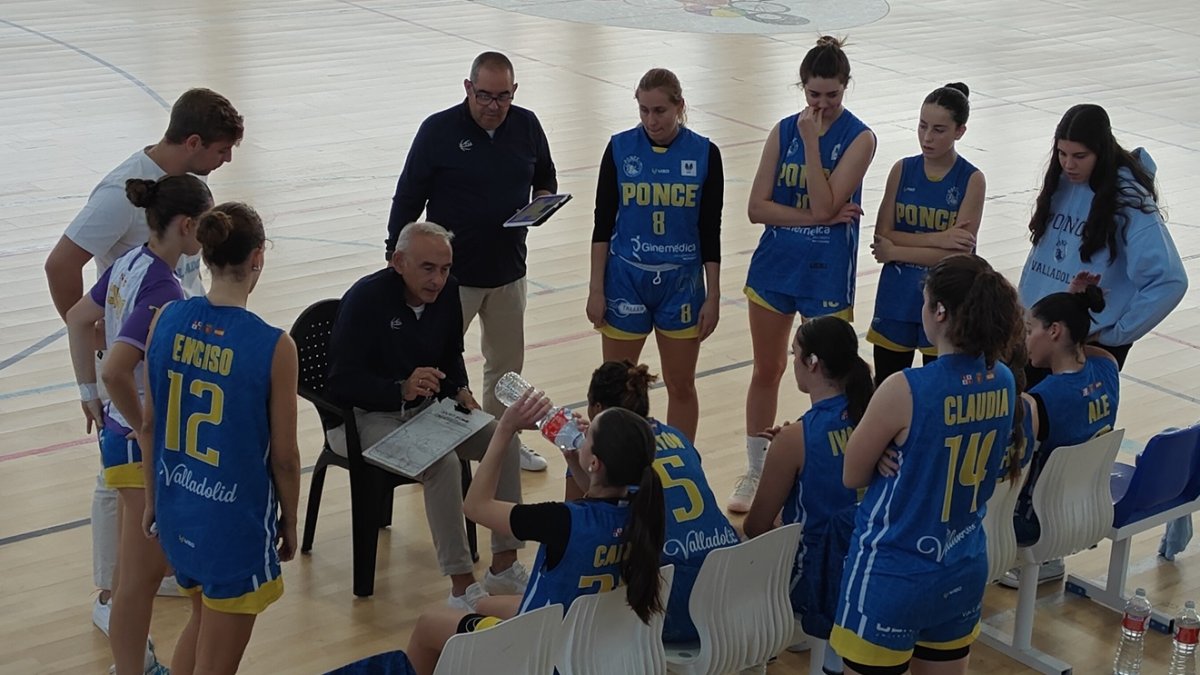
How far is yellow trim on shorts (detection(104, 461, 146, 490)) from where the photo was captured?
13.7 feet

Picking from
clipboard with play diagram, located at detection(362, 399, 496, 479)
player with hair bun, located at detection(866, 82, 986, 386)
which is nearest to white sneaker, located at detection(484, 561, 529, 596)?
clipboard with play diagram, located at detection(362, 399, 496, 479)

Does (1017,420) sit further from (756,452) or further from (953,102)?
(756,452)

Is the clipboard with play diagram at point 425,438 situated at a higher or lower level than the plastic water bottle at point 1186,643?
higher

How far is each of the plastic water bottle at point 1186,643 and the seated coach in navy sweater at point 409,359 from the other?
2274 millimetres

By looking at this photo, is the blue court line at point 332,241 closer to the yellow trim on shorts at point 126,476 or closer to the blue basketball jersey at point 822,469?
the yellow trim on shorts at point 126,476

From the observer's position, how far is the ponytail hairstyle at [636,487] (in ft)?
12.0

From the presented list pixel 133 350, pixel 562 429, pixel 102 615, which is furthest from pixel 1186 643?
Answer: pixel 102 615

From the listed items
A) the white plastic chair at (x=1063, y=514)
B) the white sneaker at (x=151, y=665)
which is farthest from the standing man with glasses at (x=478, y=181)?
the white plastic chair at (x=1063, y=514)

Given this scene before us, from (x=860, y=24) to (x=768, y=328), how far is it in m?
13.8

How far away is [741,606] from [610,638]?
0.46m

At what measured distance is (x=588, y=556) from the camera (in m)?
3.71

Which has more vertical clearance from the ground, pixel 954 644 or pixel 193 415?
pixel 193 415

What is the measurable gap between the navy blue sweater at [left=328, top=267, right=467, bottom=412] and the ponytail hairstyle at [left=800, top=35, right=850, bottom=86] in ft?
5.35

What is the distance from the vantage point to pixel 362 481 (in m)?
5.15
